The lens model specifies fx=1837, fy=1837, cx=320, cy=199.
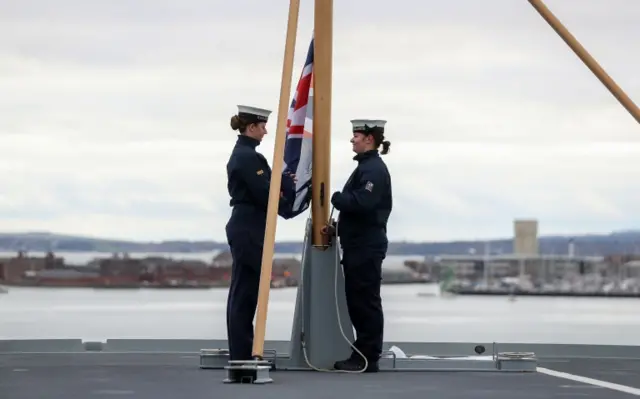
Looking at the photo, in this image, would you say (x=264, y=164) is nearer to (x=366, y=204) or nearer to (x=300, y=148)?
(x=300, y=148)

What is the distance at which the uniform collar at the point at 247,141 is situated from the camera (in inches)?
477

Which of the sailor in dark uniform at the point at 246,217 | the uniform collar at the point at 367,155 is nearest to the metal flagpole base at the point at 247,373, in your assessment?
the sailor in dark uniform at the point at 246,217

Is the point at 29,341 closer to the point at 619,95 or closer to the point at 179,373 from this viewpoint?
the point at 179,373

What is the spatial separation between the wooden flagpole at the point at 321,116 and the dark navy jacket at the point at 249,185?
0.32 meters

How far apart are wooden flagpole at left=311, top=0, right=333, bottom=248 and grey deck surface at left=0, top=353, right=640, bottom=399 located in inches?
45.1

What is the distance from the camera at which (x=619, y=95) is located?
1218cm

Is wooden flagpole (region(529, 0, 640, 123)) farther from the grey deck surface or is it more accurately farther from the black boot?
the black boot

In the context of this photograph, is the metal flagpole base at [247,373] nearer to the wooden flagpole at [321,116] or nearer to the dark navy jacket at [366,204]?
the dark navy jacket at [366,204]

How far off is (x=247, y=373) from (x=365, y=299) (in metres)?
1.47

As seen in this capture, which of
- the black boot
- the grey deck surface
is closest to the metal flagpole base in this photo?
the grey deck surface

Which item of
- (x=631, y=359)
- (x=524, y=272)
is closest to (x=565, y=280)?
(x=524, y=272)

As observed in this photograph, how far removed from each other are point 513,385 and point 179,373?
2263 mm

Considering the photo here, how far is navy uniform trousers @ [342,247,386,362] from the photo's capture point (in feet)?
39.8

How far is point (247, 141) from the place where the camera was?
12.1m
